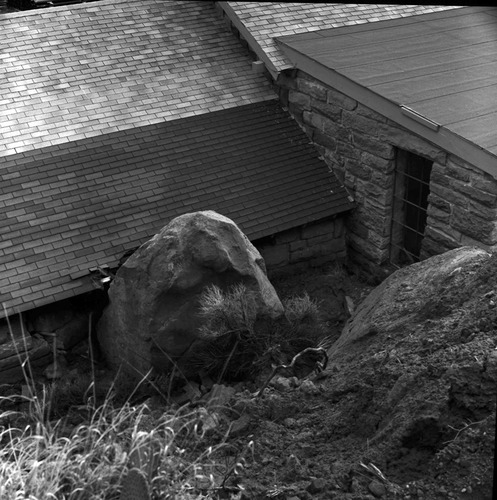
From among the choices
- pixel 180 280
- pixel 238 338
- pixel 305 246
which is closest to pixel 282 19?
pixel 305 246

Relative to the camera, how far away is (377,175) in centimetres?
909

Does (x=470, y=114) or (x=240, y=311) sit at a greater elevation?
(x=470, y=114)

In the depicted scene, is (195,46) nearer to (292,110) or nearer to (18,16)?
(292,110)

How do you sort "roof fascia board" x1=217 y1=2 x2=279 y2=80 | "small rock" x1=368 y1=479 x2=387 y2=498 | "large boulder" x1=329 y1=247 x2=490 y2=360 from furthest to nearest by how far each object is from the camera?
"roof fascia board" x1=217 y1=2 x2=279 y2=80 → "large boulder" x1=329 y1=247 x2=490 y2=360 → "small rock" x1=368 y1=479 x2=387 y2=498

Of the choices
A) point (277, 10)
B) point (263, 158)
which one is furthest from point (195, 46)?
point (263, 158)

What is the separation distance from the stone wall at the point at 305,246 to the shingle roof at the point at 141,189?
10.4 inches

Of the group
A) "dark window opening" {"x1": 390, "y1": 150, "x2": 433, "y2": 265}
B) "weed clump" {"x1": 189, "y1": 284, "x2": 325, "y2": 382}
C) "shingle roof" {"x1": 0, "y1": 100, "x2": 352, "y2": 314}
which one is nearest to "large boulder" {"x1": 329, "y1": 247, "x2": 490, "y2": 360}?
"weed clump" {"x1": 189, "y1": 284, "x2": 325, "y2": 382}

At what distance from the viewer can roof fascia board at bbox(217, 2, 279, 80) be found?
1009 centimetres

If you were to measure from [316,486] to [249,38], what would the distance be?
7961mm

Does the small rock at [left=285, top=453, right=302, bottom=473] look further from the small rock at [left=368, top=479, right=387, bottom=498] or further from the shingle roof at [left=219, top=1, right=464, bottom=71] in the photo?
the shingle roof at [left=219, top=1, right=464, bottom=71]

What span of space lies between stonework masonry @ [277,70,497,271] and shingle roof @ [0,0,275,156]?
3.50ft

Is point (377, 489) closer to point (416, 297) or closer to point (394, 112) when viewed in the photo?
point (416, 297)

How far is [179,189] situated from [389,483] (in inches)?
237

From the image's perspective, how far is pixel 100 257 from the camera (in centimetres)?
827
